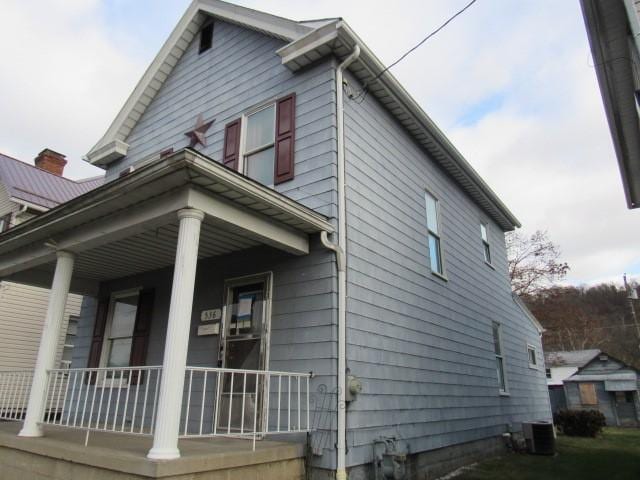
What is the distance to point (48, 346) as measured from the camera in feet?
17.3

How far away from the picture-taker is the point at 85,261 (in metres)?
6.94

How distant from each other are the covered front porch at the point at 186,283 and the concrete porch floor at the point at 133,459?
0.14 metres

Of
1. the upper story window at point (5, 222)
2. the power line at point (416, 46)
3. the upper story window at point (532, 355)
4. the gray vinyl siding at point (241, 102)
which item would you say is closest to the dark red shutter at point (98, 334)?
the gray vinyl siding at point (241, 102)

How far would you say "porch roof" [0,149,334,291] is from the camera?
13.8ft

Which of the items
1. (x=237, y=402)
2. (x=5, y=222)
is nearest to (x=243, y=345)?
(x=237, y=402)

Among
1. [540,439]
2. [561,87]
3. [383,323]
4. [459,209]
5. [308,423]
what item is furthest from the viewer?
[459,209]

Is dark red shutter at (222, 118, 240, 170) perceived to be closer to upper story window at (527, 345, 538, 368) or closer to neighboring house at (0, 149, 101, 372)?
neighboring house at (0, 149, 101, 372)

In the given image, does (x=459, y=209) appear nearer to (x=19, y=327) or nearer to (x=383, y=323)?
(x=383, y=323)

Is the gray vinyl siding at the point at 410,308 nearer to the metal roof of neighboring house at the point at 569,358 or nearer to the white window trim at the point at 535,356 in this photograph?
the white window trim at the point at 535,356

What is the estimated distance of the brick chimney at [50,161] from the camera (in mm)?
16625

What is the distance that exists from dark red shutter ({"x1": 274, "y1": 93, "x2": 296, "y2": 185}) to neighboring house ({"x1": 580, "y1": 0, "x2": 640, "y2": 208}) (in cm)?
366

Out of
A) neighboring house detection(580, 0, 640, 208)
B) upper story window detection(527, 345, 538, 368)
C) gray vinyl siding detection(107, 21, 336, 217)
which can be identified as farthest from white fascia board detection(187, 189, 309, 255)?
upper story window detection(527, 345, 538, 368)

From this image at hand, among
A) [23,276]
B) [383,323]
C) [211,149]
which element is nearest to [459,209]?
[383,323]

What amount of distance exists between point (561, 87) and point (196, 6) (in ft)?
22.2
